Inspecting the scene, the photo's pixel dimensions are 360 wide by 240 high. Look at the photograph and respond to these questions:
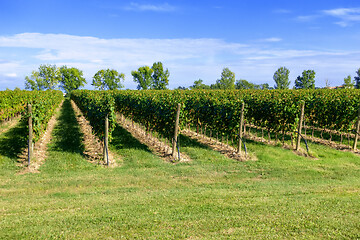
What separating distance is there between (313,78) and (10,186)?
351ft

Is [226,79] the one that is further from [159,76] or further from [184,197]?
[184,197]

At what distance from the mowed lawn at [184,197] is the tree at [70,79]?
114 m

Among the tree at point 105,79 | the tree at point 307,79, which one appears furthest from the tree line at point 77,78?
the tree at point 307,79

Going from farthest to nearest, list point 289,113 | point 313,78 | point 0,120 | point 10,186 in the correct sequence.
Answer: point 313,78
point 0,120
point 289,113
point 10,186

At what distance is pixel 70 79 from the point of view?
390ft

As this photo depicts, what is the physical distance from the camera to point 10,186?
9.05 m

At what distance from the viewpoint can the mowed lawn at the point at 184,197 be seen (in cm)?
553

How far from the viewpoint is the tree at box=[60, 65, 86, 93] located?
118938mm

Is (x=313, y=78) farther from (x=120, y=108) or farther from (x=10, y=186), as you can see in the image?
Answer: (x=10, y=186)

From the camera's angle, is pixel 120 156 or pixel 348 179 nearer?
pixel 348 179

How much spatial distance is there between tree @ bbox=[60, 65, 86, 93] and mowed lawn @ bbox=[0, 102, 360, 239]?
373ft

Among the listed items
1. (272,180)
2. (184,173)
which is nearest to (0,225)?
(184,173)

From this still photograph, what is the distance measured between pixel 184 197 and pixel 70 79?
122m

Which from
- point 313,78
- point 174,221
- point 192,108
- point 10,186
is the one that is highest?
point 313,78
